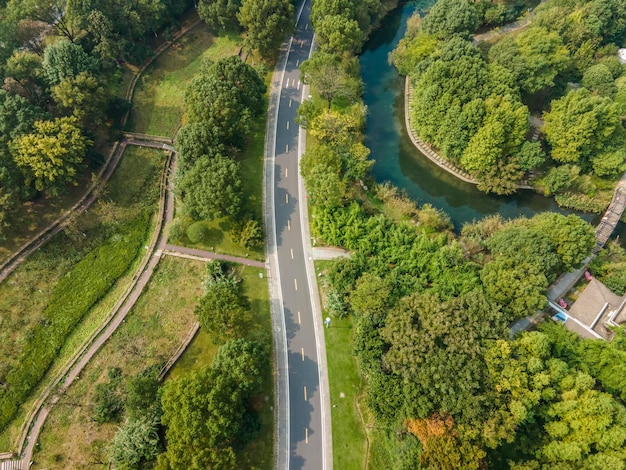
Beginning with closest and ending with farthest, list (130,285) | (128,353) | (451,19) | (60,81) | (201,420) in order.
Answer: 1. (201,420)
2. (128,353)
3. (130,285)
4. (60,81)
5. (451,19)

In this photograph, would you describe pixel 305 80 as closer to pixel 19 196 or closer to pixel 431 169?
pixel 431 169

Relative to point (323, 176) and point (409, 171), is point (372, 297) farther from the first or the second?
point (409, 171)

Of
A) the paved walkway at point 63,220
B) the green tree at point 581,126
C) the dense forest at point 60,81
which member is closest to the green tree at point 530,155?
the green tree at point 581,126

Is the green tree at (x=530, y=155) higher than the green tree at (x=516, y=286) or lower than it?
higher

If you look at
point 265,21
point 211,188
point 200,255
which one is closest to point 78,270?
point 200,255

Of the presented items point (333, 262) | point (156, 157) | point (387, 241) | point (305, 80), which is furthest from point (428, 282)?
point (156, 157)

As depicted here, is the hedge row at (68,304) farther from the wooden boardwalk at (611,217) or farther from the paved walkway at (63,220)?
the wooden boardwalk at (611,217)
